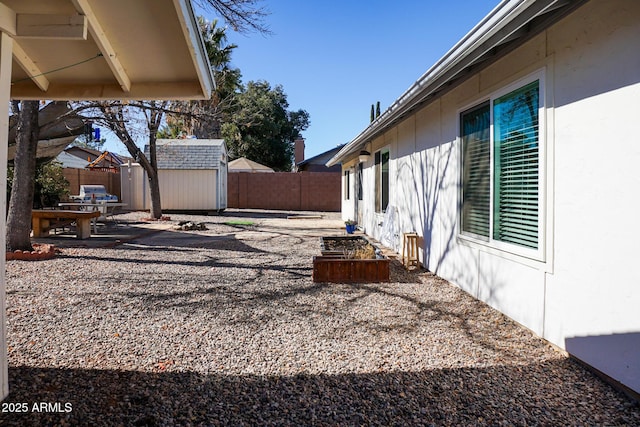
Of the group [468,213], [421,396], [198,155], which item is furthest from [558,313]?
[198,155]

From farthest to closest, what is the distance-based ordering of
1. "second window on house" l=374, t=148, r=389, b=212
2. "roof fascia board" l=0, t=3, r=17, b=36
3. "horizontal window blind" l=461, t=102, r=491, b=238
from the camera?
1. "second window on house" l=374, t=148, r=389, b=212
2. "horizontal window blind" l=461, t=102, r=491, b=238
3. "roof fascia board" l=0, t=3, r=17, b=36

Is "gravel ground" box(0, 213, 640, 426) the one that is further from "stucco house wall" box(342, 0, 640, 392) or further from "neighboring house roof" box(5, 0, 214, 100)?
"neighboring house roof" box(5, 0, 214, 100)

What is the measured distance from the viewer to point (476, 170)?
465 cm

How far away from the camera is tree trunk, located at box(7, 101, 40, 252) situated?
284 inches

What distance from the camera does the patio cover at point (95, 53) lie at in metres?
2.40

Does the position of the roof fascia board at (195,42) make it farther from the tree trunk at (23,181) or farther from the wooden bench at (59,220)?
the wooden bench at (59,220)

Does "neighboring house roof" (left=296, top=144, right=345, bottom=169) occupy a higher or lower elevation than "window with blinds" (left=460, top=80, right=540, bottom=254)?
higher

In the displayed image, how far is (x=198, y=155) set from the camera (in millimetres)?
18953

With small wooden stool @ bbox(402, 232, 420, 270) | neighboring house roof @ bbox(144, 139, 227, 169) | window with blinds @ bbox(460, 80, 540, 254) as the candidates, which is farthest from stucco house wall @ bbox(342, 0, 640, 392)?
neighboring house roof @ bbox(144, 139, 227, 169)

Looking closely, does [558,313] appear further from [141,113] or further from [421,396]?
[141,113]

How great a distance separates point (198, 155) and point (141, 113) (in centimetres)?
700

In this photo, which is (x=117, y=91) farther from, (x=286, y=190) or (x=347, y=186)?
(x=286, y=190)

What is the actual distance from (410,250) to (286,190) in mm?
16912

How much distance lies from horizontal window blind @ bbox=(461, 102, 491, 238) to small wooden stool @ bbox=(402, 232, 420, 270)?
4.86ft
